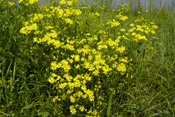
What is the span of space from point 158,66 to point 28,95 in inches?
71.5

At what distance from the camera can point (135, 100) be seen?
7.48 feet

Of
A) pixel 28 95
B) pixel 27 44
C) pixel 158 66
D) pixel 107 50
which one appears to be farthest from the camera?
pixel 158 66

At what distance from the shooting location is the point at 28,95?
2199 millimetres

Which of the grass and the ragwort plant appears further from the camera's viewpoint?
the grass

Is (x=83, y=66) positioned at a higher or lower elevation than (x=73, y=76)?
higher

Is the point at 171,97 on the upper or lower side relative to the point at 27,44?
lower

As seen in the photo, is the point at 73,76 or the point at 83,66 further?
the point at 73,76

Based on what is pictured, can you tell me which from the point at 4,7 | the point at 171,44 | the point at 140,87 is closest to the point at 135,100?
the point at 140,87

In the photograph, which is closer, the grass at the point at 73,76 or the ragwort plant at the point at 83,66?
the ragwort plant at the point at 83,66

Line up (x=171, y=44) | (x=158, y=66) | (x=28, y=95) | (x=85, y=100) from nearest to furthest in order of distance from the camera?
(x=85, y=100) < (x=28, y=95) < (x=158, y=66) < (x=171, y=44)

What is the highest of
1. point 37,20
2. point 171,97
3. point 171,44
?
point 37,20

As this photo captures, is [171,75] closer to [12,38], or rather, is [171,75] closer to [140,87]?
[140,87]

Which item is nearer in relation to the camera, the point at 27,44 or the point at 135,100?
the point at 135,100

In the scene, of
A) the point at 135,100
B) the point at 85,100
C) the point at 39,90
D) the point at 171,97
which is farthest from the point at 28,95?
the point at 171,97
